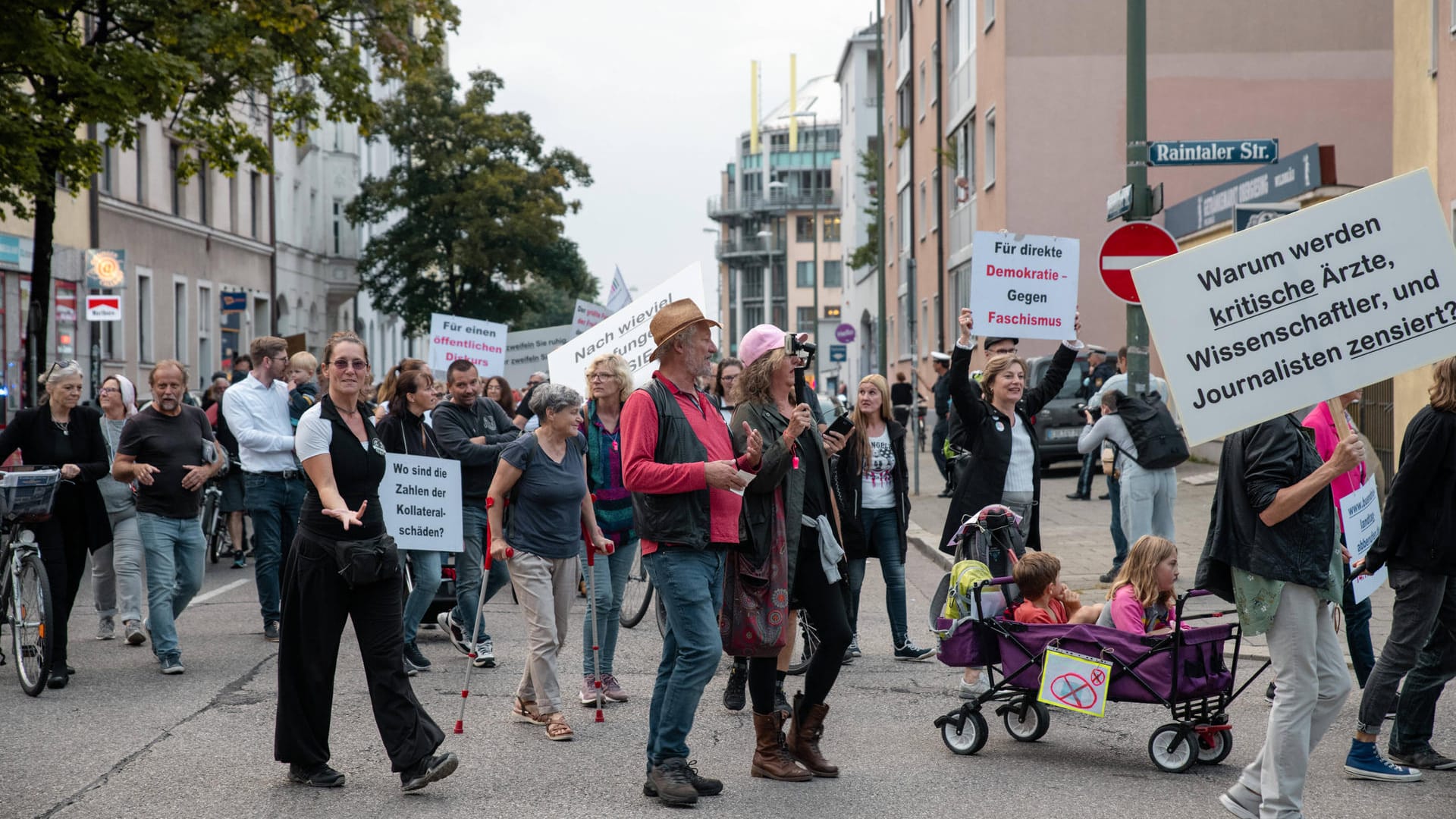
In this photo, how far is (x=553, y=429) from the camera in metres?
8.10

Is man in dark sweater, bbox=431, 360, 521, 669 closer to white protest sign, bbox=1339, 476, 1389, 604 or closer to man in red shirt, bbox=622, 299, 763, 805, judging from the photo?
man in red shirt, bbox=622, 299, 763, 805

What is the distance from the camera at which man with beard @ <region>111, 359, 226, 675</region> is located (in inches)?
371

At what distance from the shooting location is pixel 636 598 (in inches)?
448

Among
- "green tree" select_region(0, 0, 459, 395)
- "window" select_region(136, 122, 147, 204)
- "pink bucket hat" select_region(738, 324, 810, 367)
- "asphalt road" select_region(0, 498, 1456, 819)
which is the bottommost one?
"asphalt road" select_region(0, 498, 1456, 819)

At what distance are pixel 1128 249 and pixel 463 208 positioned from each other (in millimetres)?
46608

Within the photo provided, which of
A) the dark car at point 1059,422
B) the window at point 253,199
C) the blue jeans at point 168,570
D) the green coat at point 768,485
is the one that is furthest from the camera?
the window at point 253,199

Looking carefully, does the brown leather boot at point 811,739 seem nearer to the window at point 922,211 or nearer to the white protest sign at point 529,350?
the white protest sign at point 529,350

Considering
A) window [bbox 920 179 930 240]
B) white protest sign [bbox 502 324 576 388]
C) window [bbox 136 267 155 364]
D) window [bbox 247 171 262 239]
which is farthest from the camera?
window [bbox 920 179 930 240]

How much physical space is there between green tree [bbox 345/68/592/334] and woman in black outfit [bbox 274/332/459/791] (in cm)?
4870

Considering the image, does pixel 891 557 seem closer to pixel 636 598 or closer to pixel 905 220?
pixel 636 598

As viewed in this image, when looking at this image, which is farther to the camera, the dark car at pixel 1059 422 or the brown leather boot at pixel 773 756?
the dark car at pixel 1059 422

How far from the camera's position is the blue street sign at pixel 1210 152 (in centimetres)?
1038

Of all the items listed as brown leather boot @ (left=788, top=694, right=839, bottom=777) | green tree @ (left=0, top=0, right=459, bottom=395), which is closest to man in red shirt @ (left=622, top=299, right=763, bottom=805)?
brown leather boot @ (left=788, top=694, right=839, bottom=777)

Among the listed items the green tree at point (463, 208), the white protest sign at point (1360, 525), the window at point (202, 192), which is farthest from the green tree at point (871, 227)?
the white protest sign at point (1360, 525)
